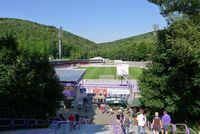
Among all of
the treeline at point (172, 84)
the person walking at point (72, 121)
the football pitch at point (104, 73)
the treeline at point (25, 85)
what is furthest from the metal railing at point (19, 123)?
the football pitch at point (104, 73)

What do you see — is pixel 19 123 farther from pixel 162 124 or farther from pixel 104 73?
pixel 104 73

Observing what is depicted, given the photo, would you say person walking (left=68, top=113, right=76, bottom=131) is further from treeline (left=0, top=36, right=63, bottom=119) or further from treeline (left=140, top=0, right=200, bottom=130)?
treeline (left=140, top=0, right=200, bottom=130)

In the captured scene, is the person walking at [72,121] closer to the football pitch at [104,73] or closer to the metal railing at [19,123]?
the metal railing at [19,123]

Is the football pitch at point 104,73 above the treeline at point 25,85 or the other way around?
above

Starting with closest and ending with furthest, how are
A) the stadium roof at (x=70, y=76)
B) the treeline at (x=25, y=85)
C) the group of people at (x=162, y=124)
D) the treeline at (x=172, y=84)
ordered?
the group of people at (x=162, y=124), the treeline at (x=25, y=85), the treeline at (x=172, y=84), the stadium roof at (x=70, y=76)

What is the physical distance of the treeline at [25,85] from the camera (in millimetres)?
35688

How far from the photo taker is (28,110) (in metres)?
38.9

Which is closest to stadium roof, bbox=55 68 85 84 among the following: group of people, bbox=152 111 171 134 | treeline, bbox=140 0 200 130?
treeline, bbox=140 0 200 130

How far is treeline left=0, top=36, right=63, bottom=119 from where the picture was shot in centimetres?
3569

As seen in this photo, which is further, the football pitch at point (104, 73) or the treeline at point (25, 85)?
the football pitch at point (104, 73)

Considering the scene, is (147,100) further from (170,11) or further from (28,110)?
(170,11)

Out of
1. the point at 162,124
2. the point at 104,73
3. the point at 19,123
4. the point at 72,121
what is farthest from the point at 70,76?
A: the point at 104,73

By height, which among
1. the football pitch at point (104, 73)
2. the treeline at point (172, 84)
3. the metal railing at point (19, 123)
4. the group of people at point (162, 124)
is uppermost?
the football pitch at point (104, 73)

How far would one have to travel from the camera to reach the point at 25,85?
38.1 meters
